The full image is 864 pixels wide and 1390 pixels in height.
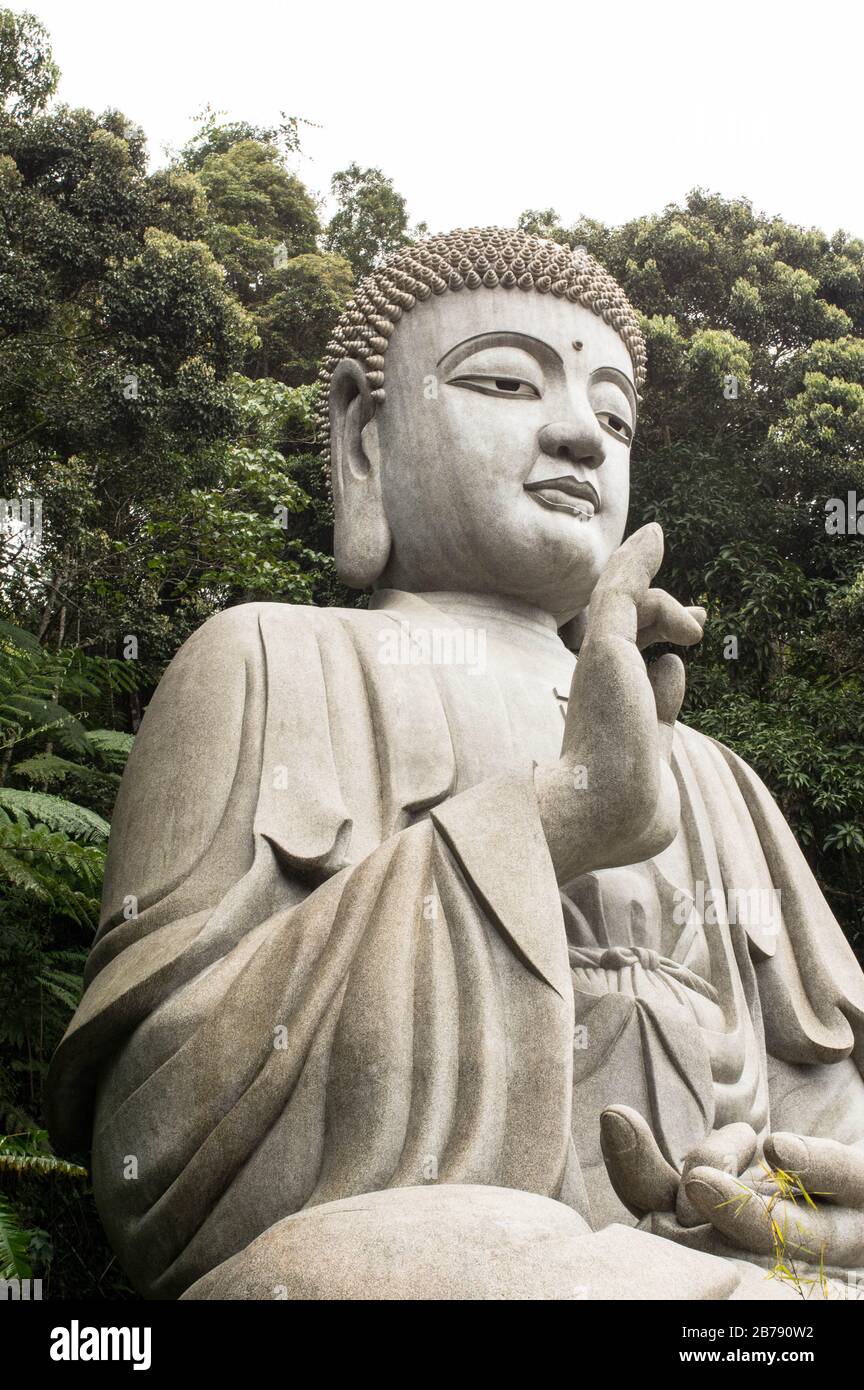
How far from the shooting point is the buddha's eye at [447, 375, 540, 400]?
576 centimetres

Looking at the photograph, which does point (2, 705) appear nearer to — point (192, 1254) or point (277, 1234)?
point (192, 1254)

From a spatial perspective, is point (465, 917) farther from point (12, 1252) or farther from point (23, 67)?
point (23, 67)

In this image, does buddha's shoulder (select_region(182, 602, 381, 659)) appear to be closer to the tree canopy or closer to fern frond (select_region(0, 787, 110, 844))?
fern frond (select_region(0, 787, 110, 844))

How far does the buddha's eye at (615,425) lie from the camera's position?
19.5 feet

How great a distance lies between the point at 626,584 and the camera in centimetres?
470

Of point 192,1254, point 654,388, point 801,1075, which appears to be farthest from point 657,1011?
point 654,388

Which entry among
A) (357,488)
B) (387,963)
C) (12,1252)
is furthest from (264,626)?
(12,1252)

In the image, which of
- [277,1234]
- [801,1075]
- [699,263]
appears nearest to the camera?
[277,1234]

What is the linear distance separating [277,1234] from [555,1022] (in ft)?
2.89

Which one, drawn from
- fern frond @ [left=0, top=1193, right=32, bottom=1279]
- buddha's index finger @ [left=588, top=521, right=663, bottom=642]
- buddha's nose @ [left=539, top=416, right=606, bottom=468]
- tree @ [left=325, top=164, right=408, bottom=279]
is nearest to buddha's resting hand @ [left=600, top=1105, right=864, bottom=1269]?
buddha's index finger @ [left=588, top=521, right=663, bottom=642]

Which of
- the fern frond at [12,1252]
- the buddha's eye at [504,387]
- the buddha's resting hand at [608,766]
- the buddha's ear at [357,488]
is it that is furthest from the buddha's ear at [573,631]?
the fern frond at [12,1252]

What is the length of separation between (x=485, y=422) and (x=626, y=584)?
1227mm

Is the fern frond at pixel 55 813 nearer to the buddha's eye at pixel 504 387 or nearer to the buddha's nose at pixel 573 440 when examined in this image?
the buddha's eye at pixel 504 387

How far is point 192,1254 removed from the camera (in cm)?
411
